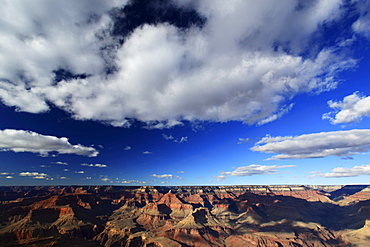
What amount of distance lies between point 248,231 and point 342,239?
78886 mm

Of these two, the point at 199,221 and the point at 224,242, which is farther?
the point at 199,221

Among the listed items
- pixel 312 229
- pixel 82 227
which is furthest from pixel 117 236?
pixel 312 229

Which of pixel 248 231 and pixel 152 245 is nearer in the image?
pixel 152 245

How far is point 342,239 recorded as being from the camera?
170125mm

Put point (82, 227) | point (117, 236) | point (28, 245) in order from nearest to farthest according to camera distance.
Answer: point (28, 245) → point (117, 236) → point (82, 227)

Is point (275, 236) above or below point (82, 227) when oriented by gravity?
below

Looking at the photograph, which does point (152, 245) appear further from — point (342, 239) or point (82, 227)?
point (342, 239)

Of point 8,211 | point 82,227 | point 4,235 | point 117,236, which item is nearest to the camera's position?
point 4,235

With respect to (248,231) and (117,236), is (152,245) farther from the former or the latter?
(248,231)

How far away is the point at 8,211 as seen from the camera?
183250mm

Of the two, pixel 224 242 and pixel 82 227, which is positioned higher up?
pixel 82 227

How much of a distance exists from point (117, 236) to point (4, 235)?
74.6m

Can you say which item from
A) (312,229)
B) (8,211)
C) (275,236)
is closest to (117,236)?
(8,211)

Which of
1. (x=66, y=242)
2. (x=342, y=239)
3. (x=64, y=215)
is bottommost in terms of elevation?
(x=342, y=239)
